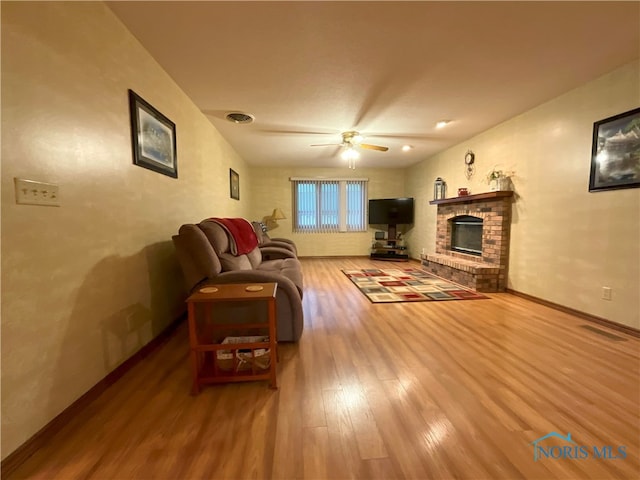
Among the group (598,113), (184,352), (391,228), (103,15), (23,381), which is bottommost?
(184,352)

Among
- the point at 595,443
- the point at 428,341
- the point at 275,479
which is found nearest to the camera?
the point at 275,479

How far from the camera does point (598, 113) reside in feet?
7.92

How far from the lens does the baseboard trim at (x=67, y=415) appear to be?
1.01 m

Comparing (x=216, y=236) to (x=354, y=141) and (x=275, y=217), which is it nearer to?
(x=354, y=141)

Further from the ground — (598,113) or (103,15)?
(103,15)

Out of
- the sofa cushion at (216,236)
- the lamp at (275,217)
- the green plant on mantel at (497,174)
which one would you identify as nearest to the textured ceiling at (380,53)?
the green plant on mantel at (497,174)

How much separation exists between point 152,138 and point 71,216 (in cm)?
96

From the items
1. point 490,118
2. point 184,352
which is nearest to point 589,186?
point 490,118

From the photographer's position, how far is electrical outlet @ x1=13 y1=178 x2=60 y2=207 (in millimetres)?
1039

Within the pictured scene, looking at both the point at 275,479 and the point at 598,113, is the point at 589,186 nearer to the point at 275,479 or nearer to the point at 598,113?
the point at 598,113

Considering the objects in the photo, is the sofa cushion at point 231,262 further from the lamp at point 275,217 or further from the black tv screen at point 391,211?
the black tv screen at point 391,211

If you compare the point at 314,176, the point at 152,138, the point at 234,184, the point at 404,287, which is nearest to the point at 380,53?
the point at 152,138

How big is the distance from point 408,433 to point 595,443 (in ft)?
2.64

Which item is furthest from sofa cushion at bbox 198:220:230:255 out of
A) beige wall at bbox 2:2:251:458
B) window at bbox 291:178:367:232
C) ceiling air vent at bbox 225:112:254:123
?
window at bbox 291:178:367:232
